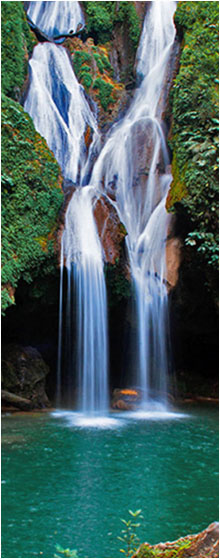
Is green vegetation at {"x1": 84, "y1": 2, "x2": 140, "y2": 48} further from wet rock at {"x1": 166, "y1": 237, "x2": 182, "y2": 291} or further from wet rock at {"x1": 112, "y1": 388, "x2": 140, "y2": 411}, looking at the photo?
wet rock at {"x1": 112, "y1": 388, "x2": 140, "y2": 411}

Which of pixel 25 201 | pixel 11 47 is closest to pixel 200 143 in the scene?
pixel 25 201

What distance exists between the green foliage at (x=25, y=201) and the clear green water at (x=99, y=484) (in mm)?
3402

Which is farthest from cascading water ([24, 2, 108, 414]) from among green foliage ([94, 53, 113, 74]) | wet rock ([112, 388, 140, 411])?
green foliage ([94, 53, 113, 74])

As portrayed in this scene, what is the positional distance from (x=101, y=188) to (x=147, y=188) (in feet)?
4.79

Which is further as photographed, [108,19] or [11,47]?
[108,19]

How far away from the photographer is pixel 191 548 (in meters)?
2.52

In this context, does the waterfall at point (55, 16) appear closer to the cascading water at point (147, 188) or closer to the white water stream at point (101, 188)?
the white water stream at point (101, 188)

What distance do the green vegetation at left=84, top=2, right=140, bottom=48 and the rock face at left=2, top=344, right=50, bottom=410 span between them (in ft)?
44.9

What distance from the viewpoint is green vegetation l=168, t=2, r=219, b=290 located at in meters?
10.0

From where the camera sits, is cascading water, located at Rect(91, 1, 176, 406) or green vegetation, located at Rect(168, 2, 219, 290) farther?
cascading water, located at Rect(91, 1, 176, 406)

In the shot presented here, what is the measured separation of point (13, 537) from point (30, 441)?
325 cm

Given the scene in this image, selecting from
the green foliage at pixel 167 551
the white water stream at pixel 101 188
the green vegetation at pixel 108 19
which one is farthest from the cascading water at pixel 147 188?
the green foliage at pixel 167 551

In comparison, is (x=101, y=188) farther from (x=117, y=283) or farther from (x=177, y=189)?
(x=117, y=283)

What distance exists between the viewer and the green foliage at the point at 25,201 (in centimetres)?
972
